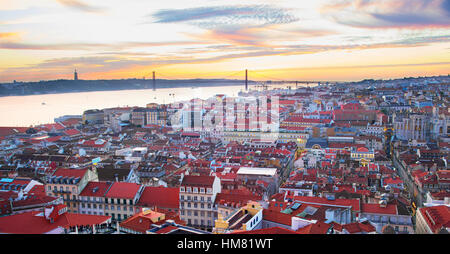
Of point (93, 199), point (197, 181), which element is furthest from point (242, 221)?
point (93, 199)

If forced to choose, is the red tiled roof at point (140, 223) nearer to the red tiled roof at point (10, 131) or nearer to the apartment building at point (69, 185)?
the apartment building at point (69, 185)

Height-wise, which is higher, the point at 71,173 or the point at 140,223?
the point at 71,173

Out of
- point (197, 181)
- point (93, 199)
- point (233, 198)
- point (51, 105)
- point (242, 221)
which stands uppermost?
point (51, 105)

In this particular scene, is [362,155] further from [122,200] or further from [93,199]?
[93,199]

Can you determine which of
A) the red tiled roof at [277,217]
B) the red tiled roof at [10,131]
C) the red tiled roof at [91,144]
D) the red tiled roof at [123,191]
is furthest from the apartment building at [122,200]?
the red tiled roof at [10,131]

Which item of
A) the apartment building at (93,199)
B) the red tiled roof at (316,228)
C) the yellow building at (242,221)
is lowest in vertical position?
the apartment building at (93,199)

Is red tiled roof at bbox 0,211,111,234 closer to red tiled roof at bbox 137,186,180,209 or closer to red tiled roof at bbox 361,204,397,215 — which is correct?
red tiled roof at bbox 137,186,180,209
